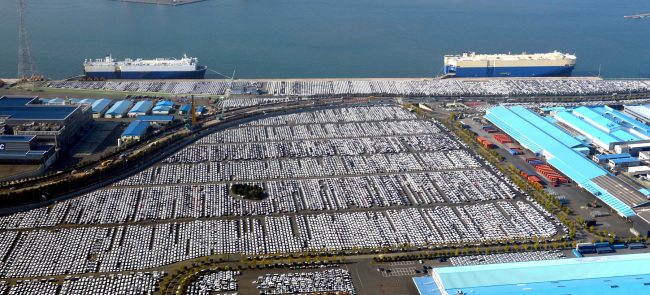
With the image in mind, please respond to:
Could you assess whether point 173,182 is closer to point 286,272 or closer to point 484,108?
point 286,272

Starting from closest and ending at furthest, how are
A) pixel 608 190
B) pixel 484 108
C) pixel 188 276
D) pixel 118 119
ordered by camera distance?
pixel 188 276 < pixel 608 190 < pixel 118 119 < pixel 484 108

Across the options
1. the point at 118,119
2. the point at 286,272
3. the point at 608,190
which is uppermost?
the point at 118,119

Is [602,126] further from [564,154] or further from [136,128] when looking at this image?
[136,128]

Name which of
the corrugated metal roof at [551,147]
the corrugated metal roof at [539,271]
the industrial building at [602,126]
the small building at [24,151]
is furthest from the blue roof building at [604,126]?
the small building at [24,151]

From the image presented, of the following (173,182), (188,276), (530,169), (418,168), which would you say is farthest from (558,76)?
(188,276)

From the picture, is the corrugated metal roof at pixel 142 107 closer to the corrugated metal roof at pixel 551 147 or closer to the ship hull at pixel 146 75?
the ship hull at pixel 146 75
